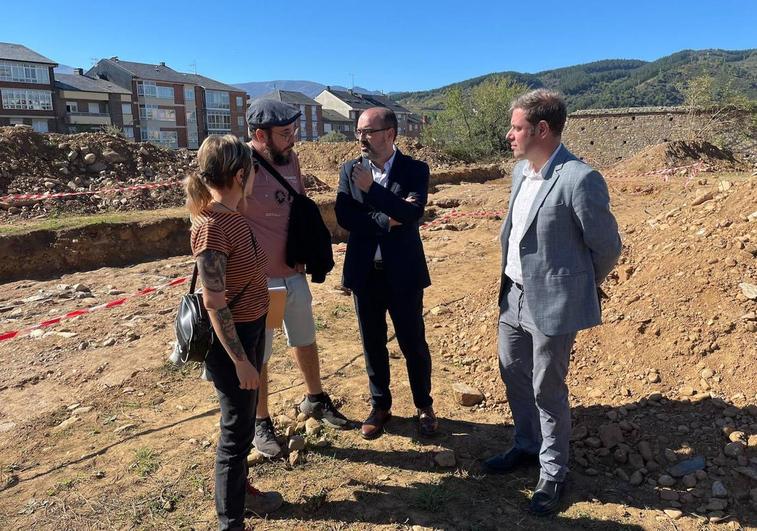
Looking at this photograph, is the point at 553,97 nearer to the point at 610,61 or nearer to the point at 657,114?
the point at 657,114

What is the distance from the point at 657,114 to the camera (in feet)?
111

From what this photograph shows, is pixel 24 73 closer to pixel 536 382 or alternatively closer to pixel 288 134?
pixel 288 134

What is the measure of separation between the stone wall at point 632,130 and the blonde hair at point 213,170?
32.4 metres

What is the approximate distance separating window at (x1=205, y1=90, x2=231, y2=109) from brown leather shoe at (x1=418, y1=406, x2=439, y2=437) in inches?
2543

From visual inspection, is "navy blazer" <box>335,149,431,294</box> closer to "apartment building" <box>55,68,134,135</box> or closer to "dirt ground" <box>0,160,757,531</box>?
"dirt ground" <box>0,160,757,531</box>

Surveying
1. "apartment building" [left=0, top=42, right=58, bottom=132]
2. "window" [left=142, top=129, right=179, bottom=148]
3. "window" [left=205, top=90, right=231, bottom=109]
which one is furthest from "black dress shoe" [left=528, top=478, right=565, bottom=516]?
"window" [left=205, top=90, right=231, bottom=109]

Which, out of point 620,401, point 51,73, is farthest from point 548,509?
point 51,73

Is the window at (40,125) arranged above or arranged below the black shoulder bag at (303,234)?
above

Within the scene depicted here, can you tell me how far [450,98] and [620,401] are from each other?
120 feet

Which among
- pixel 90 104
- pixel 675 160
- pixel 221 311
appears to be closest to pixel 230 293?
pixel 221 311

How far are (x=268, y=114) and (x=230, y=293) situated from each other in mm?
1219

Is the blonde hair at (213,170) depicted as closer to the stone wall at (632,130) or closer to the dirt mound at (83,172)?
the dirt mound at (83,172)

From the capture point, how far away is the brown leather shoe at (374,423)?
3.40m

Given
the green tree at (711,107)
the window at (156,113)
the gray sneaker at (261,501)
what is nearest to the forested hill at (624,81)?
the window at (156,113)
